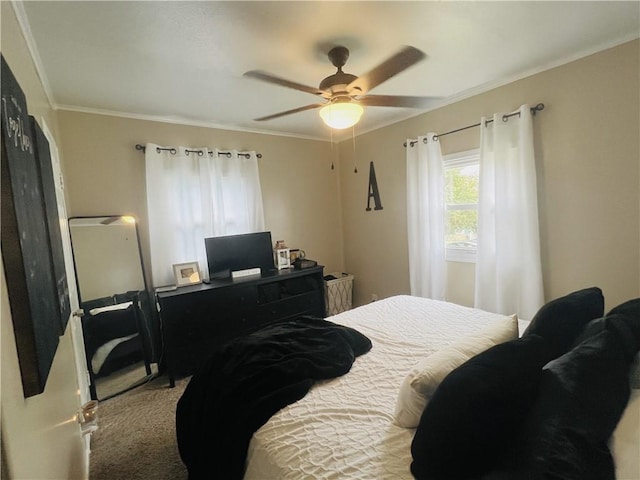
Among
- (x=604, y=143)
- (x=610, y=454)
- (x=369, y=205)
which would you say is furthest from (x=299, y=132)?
(x=610, y=454)

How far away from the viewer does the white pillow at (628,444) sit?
31.2 inches

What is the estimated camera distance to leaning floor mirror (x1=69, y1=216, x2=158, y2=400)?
272 centimetres

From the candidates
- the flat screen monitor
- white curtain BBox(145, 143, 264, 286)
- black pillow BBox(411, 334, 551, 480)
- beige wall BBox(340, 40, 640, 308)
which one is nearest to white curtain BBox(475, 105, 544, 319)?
beige wall BBox(340, 40, 640, 308)

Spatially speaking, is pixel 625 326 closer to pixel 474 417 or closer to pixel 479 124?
pixel 474 417

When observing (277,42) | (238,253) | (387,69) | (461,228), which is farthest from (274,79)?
(461,228)

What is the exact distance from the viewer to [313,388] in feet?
4.93

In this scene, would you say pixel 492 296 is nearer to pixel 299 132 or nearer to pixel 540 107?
pixel 540 107

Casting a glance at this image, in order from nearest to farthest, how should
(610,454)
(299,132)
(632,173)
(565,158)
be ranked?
(610,454) → (632,173) → (565,158) → (299,132)

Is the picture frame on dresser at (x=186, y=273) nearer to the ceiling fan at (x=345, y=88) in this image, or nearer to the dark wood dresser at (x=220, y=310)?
the dark wood dresser at (x=220, y=310)

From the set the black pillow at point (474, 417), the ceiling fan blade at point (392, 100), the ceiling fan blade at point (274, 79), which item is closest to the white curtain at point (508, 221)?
the ceiling fan blade at point (392, 100)

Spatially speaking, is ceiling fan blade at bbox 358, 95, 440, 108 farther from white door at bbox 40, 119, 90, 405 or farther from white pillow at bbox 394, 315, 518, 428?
white door at bbox 40, 119, 90, 405

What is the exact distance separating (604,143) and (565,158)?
24 centimetres

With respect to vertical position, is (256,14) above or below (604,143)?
above

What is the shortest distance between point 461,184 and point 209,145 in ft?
9.04
